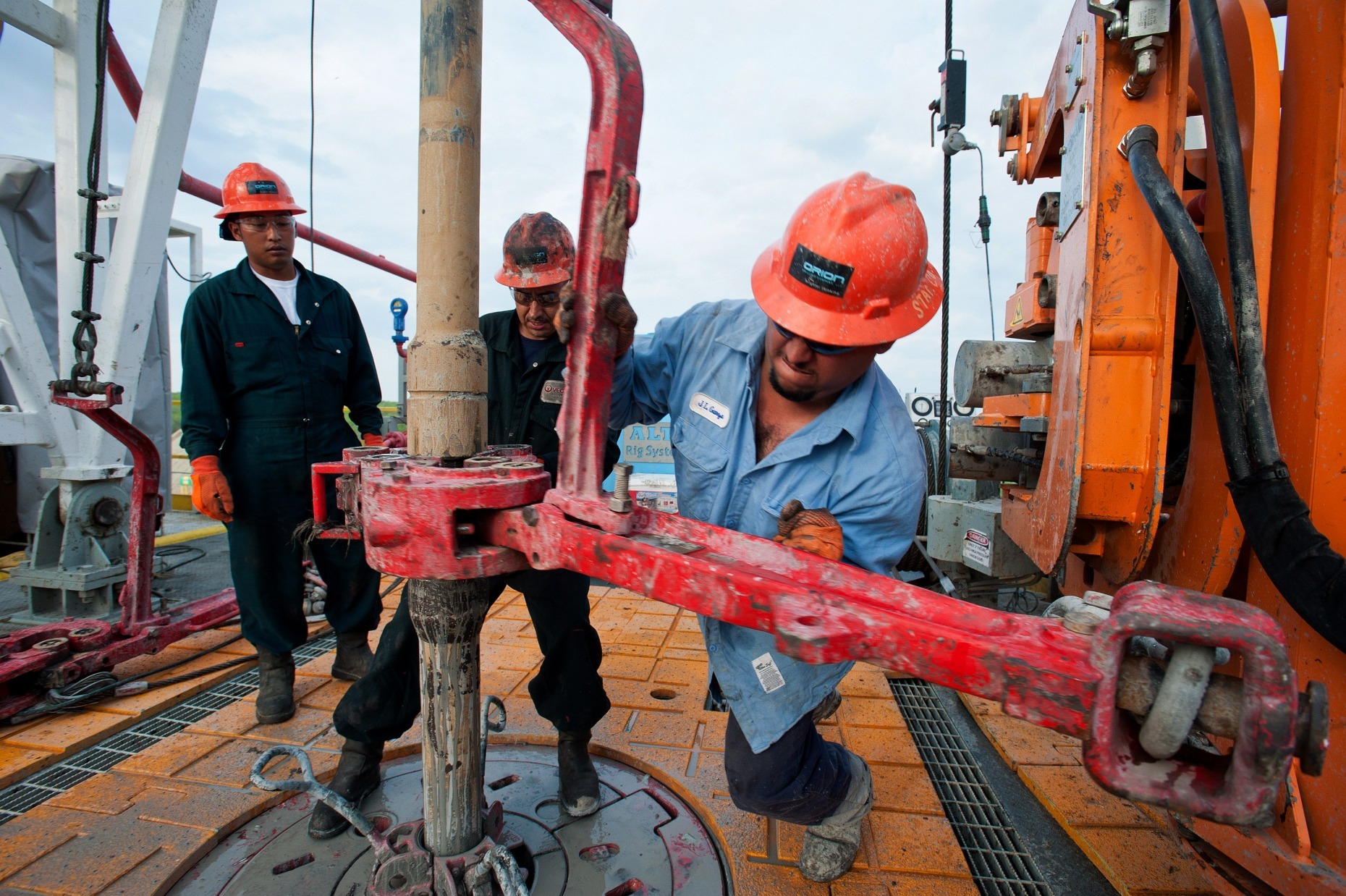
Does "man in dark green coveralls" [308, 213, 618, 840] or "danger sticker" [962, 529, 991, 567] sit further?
"danger sticker" [962, 529, 991, 567]

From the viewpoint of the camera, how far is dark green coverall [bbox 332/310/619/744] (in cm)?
203

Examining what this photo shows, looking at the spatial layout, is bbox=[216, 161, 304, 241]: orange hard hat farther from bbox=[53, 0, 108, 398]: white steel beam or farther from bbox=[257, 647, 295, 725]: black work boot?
bbox=[257, 647, 295, 725]: black work boot

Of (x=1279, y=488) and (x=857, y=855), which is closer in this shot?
(x=1279, y=488)

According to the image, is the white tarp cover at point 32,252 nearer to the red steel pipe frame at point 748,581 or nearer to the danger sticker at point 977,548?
the red steel pipe frame at point 748,581

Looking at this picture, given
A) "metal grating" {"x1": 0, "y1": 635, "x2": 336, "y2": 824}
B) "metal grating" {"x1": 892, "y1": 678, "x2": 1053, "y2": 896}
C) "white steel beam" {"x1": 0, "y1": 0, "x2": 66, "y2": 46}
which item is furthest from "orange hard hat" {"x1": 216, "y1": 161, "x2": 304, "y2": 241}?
"metal grating" {"x1": 892, "y1": 678, "x2": 1053, "y2": 896}

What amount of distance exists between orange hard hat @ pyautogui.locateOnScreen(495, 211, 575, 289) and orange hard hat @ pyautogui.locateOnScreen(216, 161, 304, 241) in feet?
3.66

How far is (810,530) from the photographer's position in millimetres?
1655

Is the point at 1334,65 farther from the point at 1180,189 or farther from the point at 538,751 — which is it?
the point at 538,751

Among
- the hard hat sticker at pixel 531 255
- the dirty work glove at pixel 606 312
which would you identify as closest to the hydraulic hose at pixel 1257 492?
the dirty work glove at pixel 606 312

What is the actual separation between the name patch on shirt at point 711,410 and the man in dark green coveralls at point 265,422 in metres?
1.61

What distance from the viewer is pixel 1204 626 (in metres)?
0.74

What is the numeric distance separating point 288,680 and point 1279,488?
10.5 feet

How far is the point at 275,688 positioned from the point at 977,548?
3174mm

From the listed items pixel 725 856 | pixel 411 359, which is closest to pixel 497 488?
pixel 411 359
